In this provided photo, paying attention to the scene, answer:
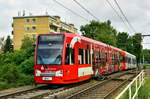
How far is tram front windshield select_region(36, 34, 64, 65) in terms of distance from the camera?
16922 mm

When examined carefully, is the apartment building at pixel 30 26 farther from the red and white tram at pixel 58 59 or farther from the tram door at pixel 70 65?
the tram door at pixel 70 65

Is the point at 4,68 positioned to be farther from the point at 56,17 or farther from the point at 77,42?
the point at 56,17

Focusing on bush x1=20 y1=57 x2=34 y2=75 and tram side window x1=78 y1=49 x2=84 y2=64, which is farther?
bush x1=20 y1=57 x2=34 y2=75

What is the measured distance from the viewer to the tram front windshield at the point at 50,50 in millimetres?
16922

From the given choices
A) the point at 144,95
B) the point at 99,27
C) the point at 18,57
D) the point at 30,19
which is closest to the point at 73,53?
the point at 144,95

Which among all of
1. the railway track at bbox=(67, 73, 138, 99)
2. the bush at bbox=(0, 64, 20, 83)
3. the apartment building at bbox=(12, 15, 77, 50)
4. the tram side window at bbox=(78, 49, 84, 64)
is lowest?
the railway track at bbox=(67, 73, 138, 99)

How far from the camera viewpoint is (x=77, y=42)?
60.0 ft

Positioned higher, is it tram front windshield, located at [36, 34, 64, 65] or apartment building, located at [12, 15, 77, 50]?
apartment building, located at [12, 15, 77, 50]

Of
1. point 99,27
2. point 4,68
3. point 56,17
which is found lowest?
point 4,68

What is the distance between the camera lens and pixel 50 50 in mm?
17125

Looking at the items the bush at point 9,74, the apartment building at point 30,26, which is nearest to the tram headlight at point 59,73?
the bush at point 9,74

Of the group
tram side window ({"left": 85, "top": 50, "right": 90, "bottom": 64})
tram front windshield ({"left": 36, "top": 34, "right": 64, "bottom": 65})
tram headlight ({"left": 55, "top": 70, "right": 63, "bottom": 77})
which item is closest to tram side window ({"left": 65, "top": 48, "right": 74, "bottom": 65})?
tram front windshield ({"left": 36, "top": 34, "right": 64, "bottom": 65})

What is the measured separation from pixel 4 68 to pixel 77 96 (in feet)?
31.0

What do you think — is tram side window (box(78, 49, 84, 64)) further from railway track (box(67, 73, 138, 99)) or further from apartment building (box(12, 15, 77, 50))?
apartment building (box(12, 15, 77, 50))
